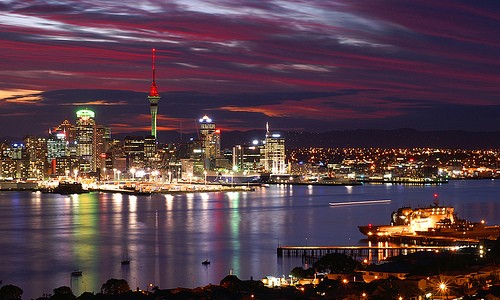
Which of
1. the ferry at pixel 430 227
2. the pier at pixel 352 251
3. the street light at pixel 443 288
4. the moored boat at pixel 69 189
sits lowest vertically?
the pier at pixel 352 251

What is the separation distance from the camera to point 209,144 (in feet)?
290

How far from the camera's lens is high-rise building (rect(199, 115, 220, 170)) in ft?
280

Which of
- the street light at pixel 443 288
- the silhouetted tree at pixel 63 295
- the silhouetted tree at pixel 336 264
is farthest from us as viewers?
the silhouetted tree at pixel 336 264

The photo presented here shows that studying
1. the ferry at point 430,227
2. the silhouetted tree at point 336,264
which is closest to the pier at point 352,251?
the ferry at point 430,227

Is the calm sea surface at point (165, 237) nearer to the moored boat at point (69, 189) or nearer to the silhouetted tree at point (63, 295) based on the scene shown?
the silhouetted tree at point (63, 295)

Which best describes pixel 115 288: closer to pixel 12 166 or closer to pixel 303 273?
pixel 303 273

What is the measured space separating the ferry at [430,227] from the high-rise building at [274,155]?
5599 cm

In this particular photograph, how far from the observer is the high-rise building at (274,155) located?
82.7 m

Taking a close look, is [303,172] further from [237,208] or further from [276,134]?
[237,208]

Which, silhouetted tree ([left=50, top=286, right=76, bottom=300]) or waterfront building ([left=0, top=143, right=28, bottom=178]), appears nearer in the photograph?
silhouetted tree ([left=50, top=286, right=76, bottom=300])

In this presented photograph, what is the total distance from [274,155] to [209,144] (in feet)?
26.8

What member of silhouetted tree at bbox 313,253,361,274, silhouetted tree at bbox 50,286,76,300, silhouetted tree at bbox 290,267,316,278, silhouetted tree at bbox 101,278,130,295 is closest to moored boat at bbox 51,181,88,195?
silhouetted tree at bbox 313,253,361,274

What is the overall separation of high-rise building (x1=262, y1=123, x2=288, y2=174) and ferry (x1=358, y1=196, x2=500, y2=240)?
55994 millimetres

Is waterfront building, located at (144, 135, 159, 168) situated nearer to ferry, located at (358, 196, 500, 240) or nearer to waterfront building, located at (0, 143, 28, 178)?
waterfront building, located at (0, 143, 28, 178)
